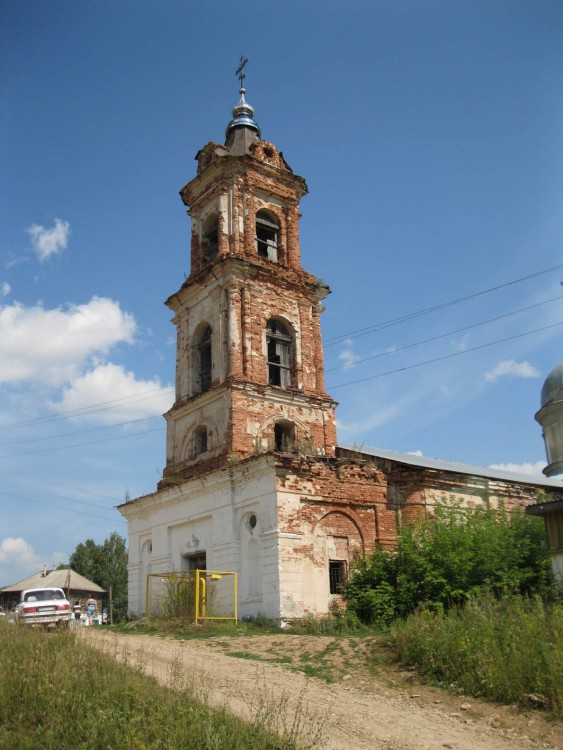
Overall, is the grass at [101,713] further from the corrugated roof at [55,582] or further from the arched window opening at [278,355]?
the corrugated roof at [55,582]

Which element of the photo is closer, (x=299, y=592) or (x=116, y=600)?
(x=299, y=592)

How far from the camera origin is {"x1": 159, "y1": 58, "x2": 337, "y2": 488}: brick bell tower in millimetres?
22281

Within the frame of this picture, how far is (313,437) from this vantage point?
76.1 ft

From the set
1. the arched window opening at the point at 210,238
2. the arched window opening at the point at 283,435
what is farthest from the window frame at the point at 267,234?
the arched window opening at the point at 283,435

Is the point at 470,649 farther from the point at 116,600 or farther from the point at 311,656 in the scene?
the point at 116,600

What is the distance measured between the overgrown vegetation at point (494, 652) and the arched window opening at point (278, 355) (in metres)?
12.5

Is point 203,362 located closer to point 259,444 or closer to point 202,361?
point 202,361

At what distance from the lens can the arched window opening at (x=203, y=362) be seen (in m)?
24.7

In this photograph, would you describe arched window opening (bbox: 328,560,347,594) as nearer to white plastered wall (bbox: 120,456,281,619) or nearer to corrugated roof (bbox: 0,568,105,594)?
white plastered wall (bbox: 120,456,281,619)

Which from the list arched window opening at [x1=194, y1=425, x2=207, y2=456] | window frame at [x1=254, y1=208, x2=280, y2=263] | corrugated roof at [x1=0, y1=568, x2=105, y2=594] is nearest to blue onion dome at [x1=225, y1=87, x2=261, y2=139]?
window frame at [x1=254, y1=208, x2=280, y2=263]

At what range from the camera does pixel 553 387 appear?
3341 centimetres

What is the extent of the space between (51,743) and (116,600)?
4722cm

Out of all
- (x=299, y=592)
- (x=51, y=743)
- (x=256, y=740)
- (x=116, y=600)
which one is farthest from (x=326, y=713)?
(x=116, y=600)

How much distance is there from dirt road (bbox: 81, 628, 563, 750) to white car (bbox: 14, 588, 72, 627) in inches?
137
